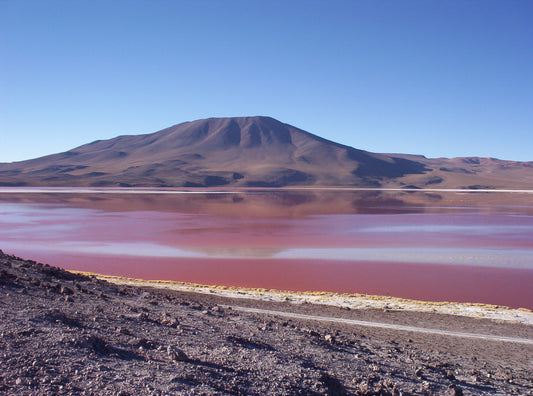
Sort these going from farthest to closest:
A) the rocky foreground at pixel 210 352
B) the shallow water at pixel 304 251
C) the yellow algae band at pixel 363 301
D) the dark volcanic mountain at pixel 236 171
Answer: the dark volcanic mountain at pixel 236 171
the shallow water at pixel 304 251
the yellow algae band at pixel 363 301
the rocky foreground at pixel 210 352

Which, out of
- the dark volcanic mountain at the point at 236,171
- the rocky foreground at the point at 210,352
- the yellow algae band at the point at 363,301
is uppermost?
the dark volcanic mountain at the point at 236,171

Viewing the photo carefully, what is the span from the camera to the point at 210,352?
21.2ft

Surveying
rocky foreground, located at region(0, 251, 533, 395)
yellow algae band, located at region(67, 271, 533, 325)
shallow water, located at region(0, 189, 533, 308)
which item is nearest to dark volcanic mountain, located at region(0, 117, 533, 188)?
shallow water, located at region(0, 189, 533, 308)

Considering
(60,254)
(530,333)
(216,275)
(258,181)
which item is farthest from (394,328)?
(258,181)

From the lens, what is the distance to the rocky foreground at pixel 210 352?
5059 mm

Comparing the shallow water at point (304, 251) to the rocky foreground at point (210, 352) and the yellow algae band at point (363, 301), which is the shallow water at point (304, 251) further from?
the rocky foreground at point (210, 352)

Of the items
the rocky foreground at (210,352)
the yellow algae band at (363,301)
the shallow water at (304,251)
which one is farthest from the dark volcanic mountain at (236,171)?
the rocky foreground at (210,352)

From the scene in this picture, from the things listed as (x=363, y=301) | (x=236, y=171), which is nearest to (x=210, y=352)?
(x=363, y=301)

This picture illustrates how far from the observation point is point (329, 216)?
39.5 metres

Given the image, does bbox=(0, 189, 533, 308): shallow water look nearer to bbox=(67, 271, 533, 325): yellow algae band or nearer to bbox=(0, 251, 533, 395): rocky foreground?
bbox=(67, 271, 533, 325): yellow algae band

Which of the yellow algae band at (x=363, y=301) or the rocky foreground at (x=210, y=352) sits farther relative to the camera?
the yellow algae band at (x=363, y=301)

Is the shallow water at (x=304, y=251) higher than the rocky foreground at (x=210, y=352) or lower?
lower

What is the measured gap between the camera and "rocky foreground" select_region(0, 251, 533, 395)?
5059 mm

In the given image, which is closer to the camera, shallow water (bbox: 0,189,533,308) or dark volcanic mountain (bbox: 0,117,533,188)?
shallow water (bbox: 0,189,533,308)
